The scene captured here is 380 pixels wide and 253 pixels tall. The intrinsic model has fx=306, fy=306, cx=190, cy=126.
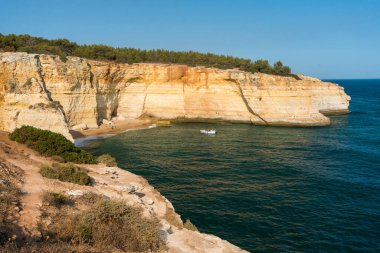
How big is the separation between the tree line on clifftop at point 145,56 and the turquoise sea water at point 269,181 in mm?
16452

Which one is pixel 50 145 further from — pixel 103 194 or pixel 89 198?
pixel 89 198

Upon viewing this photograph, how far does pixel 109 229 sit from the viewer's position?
29.7 ft

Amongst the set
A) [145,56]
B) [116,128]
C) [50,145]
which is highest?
[145,56]

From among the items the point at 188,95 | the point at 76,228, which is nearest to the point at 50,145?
the point at 76,228

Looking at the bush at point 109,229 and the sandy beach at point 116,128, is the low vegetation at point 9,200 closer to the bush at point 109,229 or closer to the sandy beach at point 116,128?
the bush at point 109,229

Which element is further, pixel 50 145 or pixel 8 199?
pixel 50 145

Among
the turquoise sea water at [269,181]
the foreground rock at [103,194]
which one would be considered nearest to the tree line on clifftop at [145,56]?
the turquoise sea water at [269,181]

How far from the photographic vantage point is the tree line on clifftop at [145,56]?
47.1 m

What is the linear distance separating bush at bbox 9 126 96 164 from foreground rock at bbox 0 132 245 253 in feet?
1.79

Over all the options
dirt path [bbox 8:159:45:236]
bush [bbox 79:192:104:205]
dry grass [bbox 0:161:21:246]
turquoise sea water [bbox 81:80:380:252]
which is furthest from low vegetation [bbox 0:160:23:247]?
turquoise sea water [bbox 81:80:380:252]

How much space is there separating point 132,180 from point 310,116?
40.4 meters

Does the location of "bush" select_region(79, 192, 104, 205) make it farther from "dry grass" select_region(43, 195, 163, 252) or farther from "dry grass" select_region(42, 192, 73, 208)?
"dry grass" select_region(43, 195, 163, 252)

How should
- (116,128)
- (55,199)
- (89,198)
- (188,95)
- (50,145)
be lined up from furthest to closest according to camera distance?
(188,95) → (116,128) → (50,145) → (89,198) → (55,199)

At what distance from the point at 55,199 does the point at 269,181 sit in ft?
54.0
